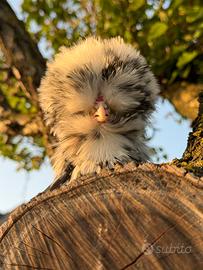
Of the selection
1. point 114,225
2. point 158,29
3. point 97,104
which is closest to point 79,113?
point 97,104

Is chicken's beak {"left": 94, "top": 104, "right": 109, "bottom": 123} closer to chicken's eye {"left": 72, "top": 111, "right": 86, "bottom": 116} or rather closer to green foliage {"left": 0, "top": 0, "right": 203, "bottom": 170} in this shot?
chicken's eye {"left": 72, "top": 111, "right": 86, "bottom": 116}

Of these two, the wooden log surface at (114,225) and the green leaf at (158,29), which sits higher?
the green leaf at (158,29)

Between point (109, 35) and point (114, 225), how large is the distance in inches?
178

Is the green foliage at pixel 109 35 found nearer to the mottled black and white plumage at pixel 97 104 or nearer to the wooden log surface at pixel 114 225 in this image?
the mottled black and white plumage at pixel 97 104

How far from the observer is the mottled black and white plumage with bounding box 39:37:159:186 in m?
3.23

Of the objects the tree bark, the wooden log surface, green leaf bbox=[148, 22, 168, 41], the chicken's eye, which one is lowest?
the wooden log surface

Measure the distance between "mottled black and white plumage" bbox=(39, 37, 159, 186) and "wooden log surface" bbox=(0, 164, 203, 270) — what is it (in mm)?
936

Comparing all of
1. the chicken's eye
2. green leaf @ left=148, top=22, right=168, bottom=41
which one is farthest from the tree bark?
green leaf @ left=148, top=22, right=168, bottom=41

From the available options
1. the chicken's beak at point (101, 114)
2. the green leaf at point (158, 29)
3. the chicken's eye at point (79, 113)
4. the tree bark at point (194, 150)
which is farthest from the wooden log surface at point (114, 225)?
the green leaf at point (158, 29)

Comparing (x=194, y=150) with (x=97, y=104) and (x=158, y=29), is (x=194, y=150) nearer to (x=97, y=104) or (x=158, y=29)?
(x=97, y=104)

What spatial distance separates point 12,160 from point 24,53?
7.21 feet

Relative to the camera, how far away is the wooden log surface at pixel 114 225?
2045 millimetres

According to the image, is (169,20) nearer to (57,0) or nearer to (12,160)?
(57,0)

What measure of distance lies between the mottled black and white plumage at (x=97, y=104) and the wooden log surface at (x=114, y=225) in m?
0.94
